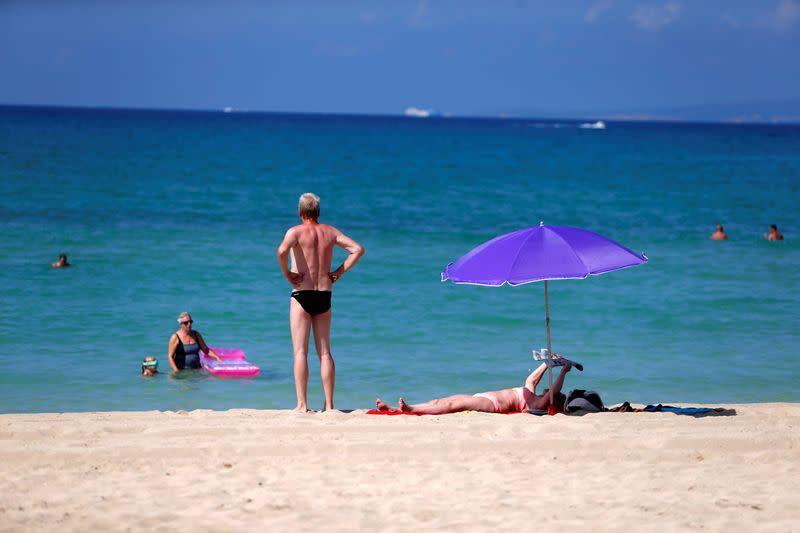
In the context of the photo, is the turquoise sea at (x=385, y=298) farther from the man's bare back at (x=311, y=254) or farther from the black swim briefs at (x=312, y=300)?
the man's bare back at (x=311, y=254)

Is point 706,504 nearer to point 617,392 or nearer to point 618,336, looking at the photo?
point 617,392

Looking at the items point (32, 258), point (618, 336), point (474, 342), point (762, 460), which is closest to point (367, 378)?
point (474, 342)

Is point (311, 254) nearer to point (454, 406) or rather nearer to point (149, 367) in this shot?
point (454, 406)

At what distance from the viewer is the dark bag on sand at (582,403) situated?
811 cm

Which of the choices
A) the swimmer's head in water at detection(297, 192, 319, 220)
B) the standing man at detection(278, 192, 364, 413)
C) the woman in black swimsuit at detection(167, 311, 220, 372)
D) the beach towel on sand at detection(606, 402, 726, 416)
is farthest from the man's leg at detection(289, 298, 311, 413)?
the woman in black swimsuit at detection(167, 311, 220, 372)

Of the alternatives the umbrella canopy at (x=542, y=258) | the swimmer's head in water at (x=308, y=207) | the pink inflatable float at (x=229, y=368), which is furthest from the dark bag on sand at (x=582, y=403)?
the pink inflatable float at (x=229, y=368)

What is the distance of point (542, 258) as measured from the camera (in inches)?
293

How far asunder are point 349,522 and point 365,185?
118 feet

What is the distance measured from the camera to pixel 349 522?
5.48 metres

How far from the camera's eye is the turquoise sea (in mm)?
10922

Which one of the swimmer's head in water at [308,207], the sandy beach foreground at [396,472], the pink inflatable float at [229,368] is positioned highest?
the swimmer's head in water at [308,207]

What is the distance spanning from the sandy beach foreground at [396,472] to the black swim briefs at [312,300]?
0.81 metres

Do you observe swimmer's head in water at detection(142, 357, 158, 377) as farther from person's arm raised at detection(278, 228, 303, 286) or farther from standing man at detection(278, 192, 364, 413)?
person's arm raised at detection(278, 228, 303, 286)

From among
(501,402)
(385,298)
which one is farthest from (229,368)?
(385,298)
